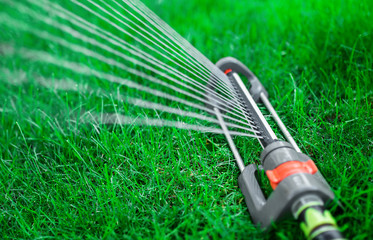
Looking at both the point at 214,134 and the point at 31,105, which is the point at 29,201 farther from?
the point at 214,134

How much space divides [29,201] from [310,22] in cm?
274

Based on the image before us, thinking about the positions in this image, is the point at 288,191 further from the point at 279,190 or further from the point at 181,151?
the point at 181,151

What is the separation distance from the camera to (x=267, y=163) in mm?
1632

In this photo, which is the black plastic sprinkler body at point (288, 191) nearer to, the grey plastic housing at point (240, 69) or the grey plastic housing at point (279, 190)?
the grey plastic housing at point (279, 190)

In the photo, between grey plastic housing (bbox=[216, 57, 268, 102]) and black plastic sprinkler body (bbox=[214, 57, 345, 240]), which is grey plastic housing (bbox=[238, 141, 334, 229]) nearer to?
black plastic sprinkler body (bbox=[214, 57, 345, 240])

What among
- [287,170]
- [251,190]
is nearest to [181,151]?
[251,190]

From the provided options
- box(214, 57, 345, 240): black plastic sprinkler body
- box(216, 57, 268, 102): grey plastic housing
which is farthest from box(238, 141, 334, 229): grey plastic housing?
box(216, 57, 268, 102): grey plastic housing

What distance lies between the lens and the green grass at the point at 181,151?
1.70 metres

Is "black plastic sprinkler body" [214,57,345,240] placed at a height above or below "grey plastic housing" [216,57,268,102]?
below

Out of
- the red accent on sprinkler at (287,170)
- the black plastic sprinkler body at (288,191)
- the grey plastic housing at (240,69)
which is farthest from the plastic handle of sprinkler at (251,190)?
the grey plastic housing at (240,69)

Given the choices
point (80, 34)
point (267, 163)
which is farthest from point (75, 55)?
point (267, 163)

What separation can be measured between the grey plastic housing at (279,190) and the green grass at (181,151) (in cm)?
8

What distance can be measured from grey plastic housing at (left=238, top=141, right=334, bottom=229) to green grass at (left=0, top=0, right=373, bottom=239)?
8 cm

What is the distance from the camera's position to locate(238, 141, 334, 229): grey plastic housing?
139 cm
